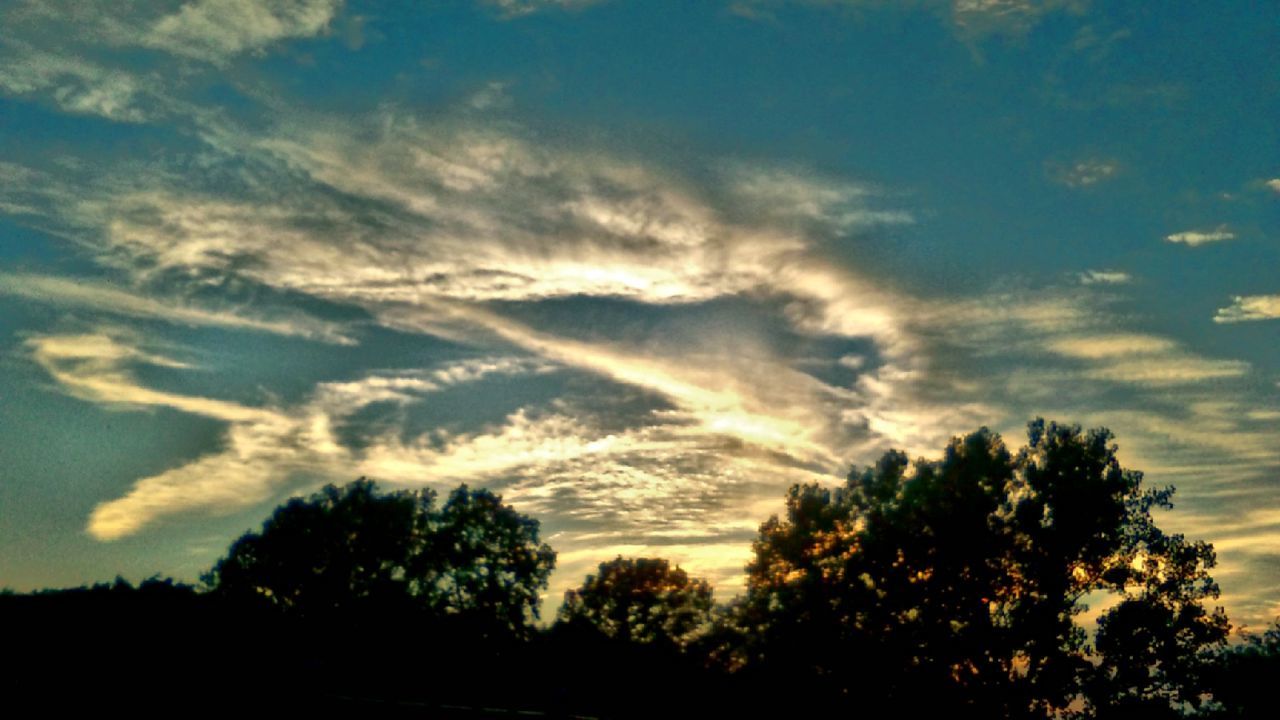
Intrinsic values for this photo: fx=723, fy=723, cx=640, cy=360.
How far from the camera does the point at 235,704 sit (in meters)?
11.1

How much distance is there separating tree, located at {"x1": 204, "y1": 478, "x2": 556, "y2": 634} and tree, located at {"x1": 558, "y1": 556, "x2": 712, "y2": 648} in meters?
20.8

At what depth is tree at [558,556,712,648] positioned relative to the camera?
84.8 meters

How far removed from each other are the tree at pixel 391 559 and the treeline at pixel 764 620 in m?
0.19

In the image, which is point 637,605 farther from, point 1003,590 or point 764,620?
point 1003,590

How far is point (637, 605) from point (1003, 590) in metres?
51.8

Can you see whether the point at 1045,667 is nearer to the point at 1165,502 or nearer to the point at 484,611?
the point at 1165,502

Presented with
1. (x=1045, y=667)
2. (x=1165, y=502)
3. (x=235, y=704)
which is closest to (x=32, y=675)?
(x=235, y=704)

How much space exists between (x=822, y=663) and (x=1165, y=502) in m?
24.3

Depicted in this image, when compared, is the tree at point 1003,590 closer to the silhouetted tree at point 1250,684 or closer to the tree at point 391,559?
the silhouetted tree at point 1250,684

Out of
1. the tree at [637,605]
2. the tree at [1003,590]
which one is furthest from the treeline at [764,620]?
the tree at [637,605]

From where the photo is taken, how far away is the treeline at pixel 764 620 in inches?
530

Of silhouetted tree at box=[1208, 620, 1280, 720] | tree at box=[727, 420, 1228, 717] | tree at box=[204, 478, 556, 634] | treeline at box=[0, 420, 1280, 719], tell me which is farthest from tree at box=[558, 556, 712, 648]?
silhouetted tree at box=[1208, 620, 1280, 720]

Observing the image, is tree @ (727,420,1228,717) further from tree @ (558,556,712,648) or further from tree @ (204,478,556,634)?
tree @ (558,556,712,648)

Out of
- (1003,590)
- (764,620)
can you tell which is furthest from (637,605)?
(1003,590)
